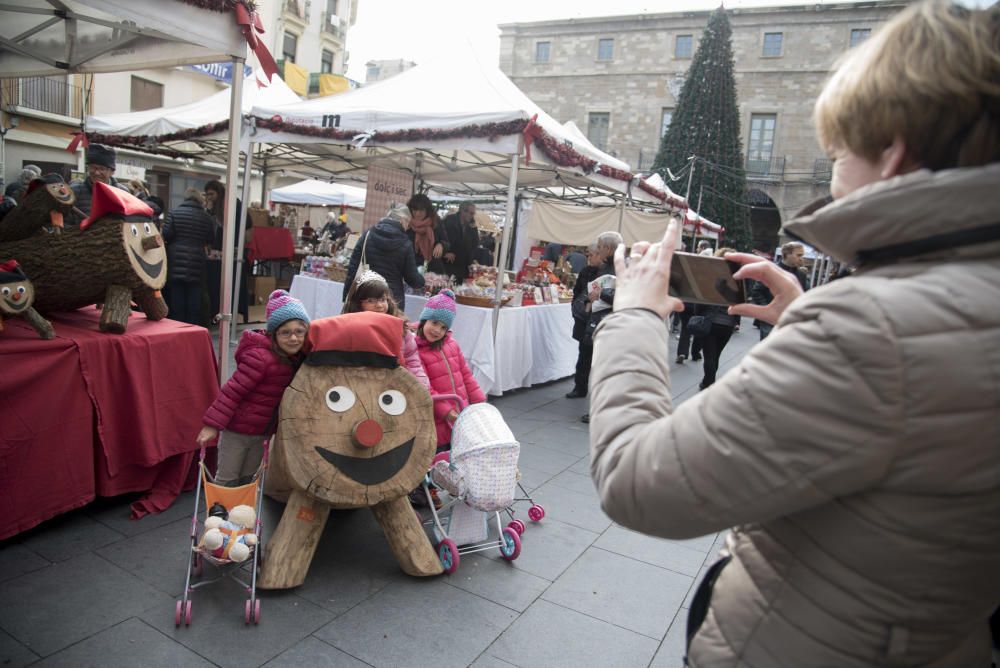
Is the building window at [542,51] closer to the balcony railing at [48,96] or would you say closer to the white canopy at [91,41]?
the balcony railing at [48,96]

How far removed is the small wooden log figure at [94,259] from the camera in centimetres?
330

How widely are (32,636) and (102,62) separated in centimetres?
424

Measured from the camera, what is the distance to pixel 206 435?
9.92 ft

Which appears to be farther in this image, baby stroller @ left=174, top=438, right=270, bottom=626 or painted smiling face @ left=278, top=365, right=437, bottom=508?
painted smiling face @ left=278, top=365, right=437, bottom=508

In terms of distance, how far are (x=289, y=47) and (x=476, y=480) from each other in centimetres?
3757

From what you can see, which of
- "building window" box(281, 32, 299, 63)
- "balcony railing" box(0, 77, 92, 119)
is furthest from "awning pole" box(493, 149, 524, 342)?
"building window" box(281, 32, 299, 63)

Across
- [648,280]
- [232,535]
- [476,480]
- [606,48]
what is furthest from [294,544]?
[606,48]

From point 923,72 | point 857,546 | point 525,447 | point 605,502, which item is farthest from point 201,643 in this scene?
point 525,447

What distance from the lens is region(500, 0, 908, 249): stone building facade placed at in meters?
30.7

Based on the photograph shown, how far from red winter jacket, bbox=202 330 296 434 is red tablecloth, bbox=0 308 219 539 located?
21.8 inches

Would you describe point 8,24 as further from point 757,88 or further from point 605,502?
point 757,88

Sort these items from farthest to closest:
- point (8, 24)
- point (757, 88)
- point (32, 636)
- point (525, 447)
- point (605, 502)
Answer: point (757, 88), point (525, 447), point (8, 24), point (32, 636), point (605, 502)

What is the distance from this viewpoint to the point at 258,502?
297 centimetres

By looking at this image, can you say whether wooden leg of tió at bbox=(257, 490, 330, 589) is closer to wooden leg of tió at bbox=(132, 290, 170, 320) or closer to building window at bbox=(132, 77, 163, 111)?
wooden leg of tió at bbox=(132, 290, 170, 320)
